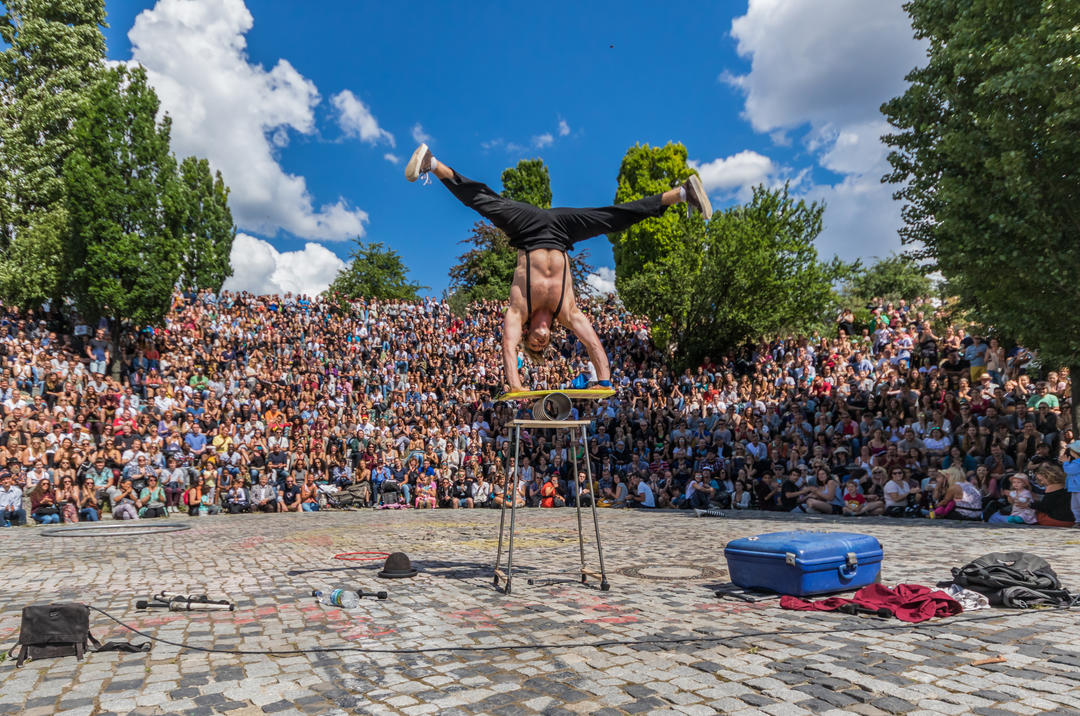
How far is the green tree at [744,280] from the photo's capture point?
2381 centimetres

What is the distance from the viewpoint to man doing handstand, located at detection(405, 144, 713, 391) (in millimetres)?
6059

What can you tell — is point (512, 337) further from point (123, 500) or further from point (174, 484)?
point (174, 484)

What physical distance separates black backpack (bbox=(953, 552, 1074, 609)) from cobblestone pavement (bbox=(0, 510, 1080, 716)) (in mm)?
257

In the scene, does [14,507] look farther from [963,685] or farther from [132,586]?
[963,685]

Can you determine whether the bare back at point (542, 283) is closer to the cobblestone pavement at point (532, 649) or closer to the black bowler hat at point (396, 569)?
the cobblestone pavement at point (532, 649)

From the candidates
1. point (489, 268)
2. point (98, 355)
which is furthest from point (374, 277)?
point (98, 355)

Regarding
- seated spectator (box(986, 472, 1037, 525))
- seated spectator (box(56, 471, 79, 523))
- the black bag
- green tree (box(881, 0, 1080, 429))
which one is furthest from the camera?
seated spectator (box(56, 471, 79, 523))

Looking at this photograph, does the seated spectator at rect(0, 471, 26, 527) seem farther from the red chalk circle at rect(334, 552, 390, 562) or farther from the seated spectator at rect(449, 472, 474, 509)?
the red chalk circle at rect(334, 552, 390, 562)

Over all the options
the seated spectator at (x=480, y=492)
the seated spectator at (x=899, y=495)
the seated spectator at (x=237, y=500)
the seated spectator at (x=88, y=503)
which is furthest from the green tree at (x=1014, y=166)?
the seated spectator at (x=88, y=503)

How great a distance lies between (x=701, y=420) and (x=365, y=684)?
1490cm

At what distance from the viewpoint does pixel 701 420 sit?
697 inches

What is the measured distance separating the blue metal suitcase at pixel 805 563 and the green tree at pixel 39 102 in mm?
28003

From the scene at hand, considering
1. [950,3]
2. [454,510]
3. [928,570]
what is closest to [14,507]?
[454,510]

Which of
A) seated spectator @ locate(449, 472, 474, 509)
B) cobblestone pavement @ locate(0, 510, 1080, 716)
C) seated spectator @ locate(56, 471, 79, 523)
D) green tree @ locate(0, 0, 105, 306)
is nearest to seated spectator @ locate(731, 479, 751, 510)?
cobblestone pavement @ locate(0, 510, 1080, 716)
